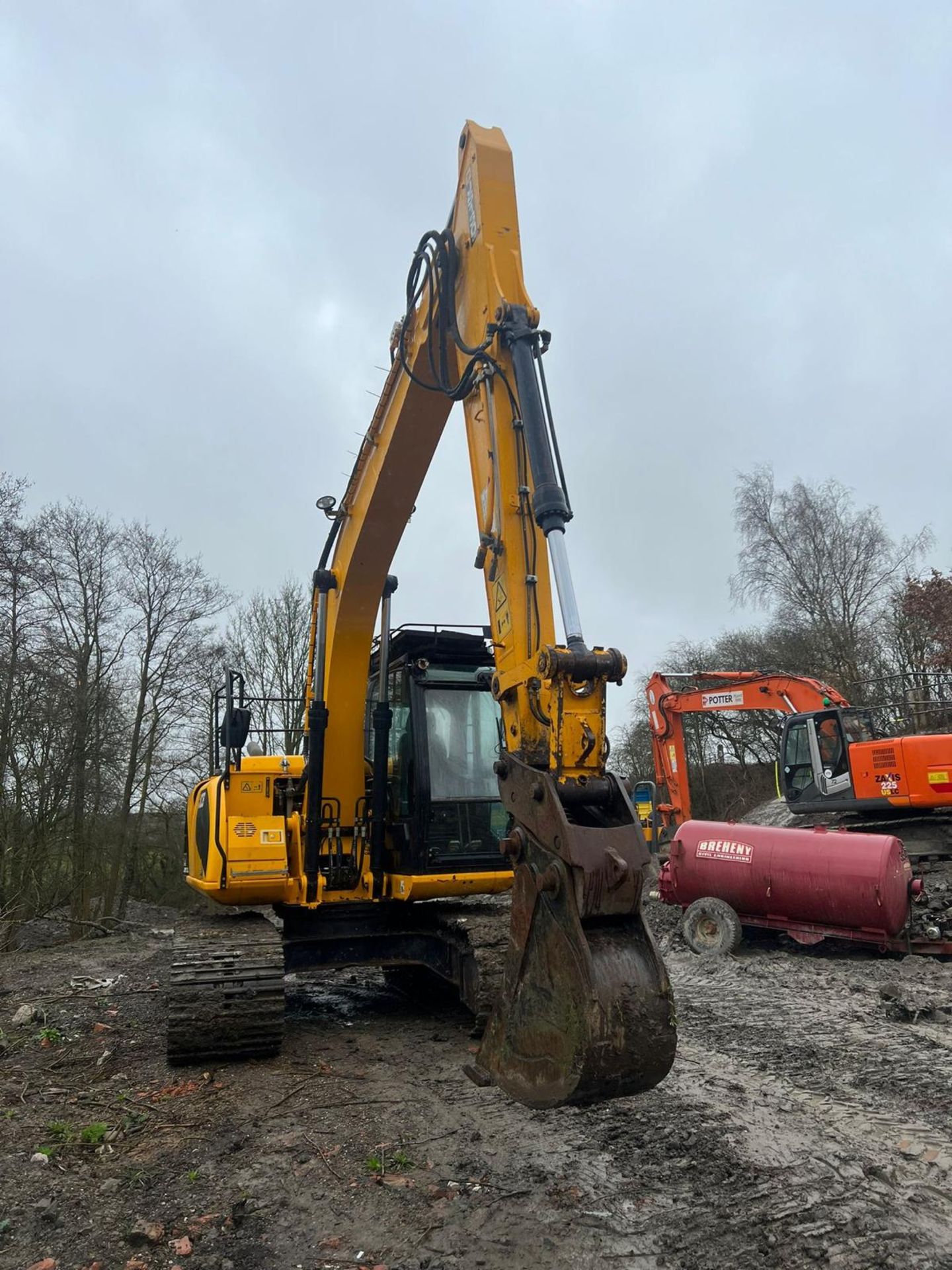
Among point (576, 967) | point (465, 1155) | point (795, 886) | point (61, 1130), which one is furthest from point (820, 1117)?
point (795, 886)

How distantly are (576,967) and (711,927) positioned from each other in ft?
22.4

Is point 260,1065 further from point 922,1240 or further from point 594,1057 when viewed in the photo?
point 922,1240

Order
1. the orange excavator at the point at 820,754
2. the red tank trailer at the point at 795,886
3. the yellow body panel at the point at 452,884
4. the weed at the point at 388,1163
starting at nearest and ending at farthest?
the weed at the point at 388,1163
the yellow body panel at the point at 452,884
the red tank trailer at the point at 795,886
the orange excavator at the point at 820,754

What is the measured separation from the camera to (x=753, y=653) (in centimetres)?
3133

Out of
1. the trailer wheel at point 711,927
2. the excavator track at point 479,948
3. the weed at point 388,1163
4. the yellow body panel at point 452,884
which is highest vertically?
the yellow body panel at point 452,884

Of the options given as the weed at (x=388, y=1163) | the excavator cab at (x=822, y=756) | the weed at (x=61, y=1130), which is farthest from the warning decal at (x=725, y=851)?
the weed at (x=61, y=1130)

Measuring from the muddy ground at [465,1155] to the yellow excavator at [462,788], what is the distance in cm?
54

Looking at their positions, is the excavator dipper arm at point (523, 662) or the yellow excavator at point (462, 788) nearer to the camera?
the excavator dipper arm at point (523, 662)

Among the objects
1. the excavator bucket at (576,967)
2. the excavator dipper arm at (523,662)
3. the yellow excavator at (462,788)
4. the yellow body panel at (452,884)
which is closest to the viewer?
the excavator bucket at (576,967)

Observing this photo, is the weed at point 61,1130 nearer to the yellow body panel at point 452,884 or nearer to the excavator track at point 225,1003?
the excavator track at point 225,1003

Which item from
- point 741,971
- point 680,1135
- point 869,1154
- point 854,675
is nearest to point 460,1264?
point 680,1135

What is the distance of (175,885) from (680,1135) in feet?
65.8

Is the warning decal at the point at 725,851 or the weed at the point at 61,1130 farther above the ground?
the warning decal at the point at 725,851

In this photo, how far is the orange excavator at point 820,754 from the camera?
10.5 metres
